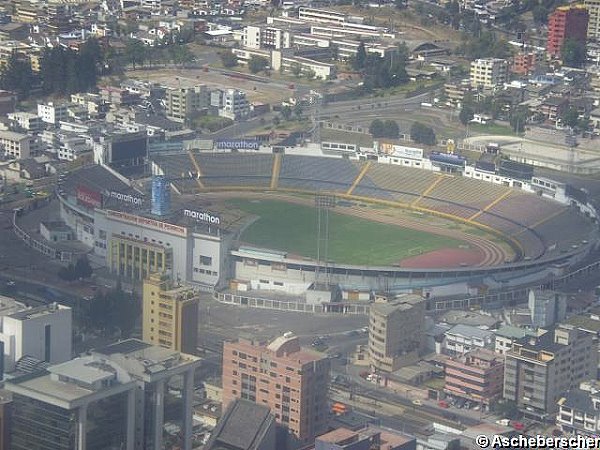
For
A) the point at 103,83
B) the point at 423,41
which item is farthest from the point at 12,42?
the point at 423,41

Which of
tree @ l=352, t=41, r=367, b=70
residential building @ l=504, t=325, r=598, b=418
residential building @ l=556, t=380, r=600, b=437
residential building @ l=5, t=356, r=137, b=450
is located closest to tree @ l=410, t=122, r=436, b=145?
tree @ l=352, t=41, r=367, b=70

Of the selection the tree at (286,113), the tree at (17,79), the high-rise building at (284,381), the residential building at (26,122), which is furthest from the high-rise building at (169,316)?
the tree at (17,79)

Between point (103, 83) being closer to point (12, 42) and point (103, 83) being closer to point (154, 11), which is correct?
point (12, 42)

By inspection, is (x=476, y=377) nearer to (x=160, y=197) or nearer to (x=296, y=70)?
(x=160, y=197)

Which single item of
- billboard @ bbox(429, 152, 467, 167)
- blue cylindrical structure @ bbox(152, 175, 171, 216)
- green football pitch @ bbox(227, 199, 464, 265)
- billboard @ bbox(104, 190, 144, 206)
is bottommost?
green football pitch @ bbox(227, 199, 464, 265)

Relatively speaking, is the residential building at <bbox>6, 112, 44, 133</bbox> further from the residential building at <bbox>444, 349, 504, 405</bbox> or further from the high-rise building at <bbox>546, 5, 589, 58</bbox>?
the residential building at <bbox>444, 349, 504, 405</bbox>

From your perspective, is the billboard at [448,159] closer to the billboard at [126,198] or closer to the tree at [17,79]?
the billboard at [126,198]

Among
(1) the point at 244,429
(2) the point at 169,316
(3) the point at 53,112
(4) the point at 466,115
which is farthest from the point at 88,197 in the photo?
(4) the point at 466,115
